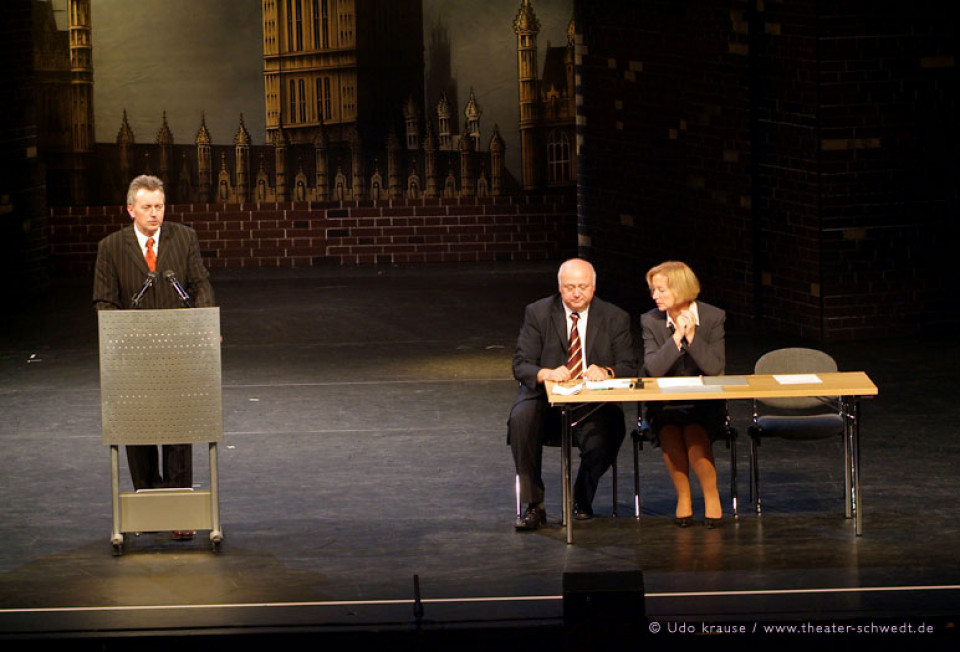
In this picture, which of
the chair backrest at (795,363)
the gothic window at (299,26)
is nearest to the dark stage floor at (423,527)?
the chair backrest at (795,363)

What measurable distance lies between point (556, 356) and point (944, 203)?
5312 millimetres

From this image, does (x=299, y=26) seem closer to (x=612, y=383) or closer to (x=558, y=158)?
(x=558, y=158)

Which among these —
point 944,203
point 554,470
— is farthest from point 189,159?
point 554,470

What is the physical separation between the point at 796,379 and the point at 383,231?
10.3 m

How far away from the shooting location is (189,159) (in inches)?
672

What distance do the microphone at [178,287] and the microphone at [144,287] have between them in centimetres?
5

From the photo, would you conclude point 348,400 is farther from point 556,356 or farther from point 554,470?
point 556,356

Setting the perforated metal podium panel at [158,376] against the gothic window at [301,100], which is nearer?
the perforated metal podium panel at [158,376]

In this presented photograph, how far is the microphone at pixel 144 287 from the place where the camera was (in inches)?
287

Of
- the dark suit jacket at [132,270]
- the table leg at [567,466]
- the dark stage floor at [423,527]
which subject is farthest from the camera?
the dark suit jacket at [132,270]

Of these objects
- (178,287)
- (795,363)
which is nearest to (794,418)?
(795,363)

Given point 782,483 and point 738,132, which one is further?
point 738,132

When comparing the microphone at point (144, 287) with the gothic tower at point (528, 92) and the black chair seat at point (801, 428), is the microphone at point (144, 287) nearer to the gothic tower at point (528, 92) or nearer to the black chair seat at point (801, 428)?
the black chair seat at point (801, 428)

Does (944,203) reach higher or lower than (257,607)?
higher
